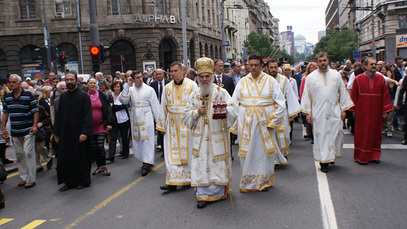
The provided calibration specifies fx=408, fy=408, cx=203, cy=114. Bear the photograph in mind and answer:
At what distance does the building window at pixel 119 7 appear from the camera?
3331cm

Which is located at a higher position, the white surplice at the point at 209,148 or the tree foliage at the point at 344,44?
the tree foliage at the point at 344,44

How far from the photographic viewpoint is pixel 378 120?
25.9 feet

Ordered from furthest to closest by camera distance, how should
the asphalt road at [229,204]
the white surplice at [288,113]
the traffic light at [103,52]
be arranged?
1. the traffic light at [103,52]
2. the white surplice at [288,113]
3. the asphalt road at [229,204]

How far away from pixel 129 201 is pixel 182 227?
150 centimetres

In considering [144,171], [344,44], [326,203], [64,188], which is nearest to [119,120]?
[144,171]

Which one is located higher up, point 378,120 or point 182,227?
point 378,120

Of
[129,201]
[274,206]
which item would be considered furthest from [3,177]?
[274,206]

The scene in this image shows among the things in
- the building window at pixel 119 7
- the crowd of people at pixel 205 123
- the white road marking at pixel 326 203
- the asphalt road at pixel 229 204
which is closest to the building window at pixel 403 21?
the building window at pixel 119 7

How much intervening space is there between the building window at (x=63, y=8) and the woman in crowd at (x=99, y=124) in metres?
25.9

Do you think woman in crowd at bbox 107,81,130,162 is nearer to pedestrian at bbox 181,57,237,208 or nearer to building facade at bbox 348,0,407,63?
pedestrian at bbox 181,57,237,208

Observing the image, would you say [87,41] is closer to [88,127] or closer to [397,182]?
[88,127]

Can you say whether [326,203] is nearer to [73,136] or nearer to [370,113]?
[370,113]

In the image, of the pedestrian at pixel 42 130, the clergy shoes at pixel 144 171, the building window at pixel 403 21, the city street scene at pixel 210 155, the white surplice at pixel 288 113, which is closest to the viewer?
the city street scene at pixel 210 155

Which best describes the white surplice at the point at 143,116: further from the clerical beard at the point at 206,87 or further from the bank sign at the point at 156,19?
the bank sign at the point at 156,19
